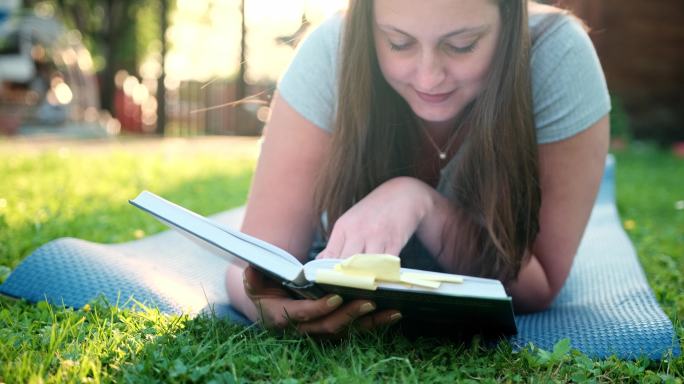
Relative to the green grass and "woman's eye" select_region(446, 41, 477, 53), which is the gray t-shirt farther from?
the green grass

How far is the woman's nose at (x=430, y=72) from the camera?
1672 millimetres

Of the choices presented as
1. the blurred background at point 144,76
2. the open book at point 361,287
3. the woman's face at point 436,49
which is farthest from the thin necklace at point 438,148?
the blurred background at point 144,76

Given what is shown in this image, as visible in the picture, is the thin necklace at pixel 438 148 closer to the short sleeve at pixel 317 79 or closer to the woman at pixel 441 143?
the woman at pixel 441 143

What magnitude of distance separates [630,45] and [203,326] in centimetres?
1021

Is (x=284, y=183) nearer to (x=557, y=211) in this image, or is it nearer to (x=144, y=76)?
(x=557, y=211)

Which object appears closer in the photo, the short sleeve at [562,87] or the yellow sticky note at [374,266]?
the yellow sticky note at [374,266]

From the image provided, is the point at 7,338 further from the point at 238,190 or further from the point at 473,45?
the point at 238,190

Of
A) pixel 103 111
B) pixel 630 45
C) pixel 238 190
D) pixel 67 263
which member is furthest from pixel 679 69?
pixel 103 111

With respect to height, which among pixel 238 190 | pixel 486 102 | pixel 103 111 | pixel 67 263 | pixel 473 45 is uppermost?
pixel 473 45

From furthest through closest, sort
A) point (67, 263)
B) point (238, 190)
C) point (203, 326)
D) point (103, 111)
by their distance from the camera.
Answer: point (103, 111)
point (238, 190)
point (67, 263)
point (203, 326)

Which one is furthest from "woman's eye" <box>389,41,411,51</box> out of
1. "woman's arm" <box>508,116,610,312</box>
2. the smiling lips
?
"woman's arm" <box>508,116,610,312</box>

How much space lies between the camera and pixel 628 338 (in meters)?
1.67

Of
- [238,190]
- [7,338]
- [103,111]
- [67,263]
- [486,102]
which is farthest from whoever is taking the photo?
[103,111]

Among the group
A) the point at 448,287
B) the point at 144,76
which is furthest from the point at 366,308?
the point at 144,76
